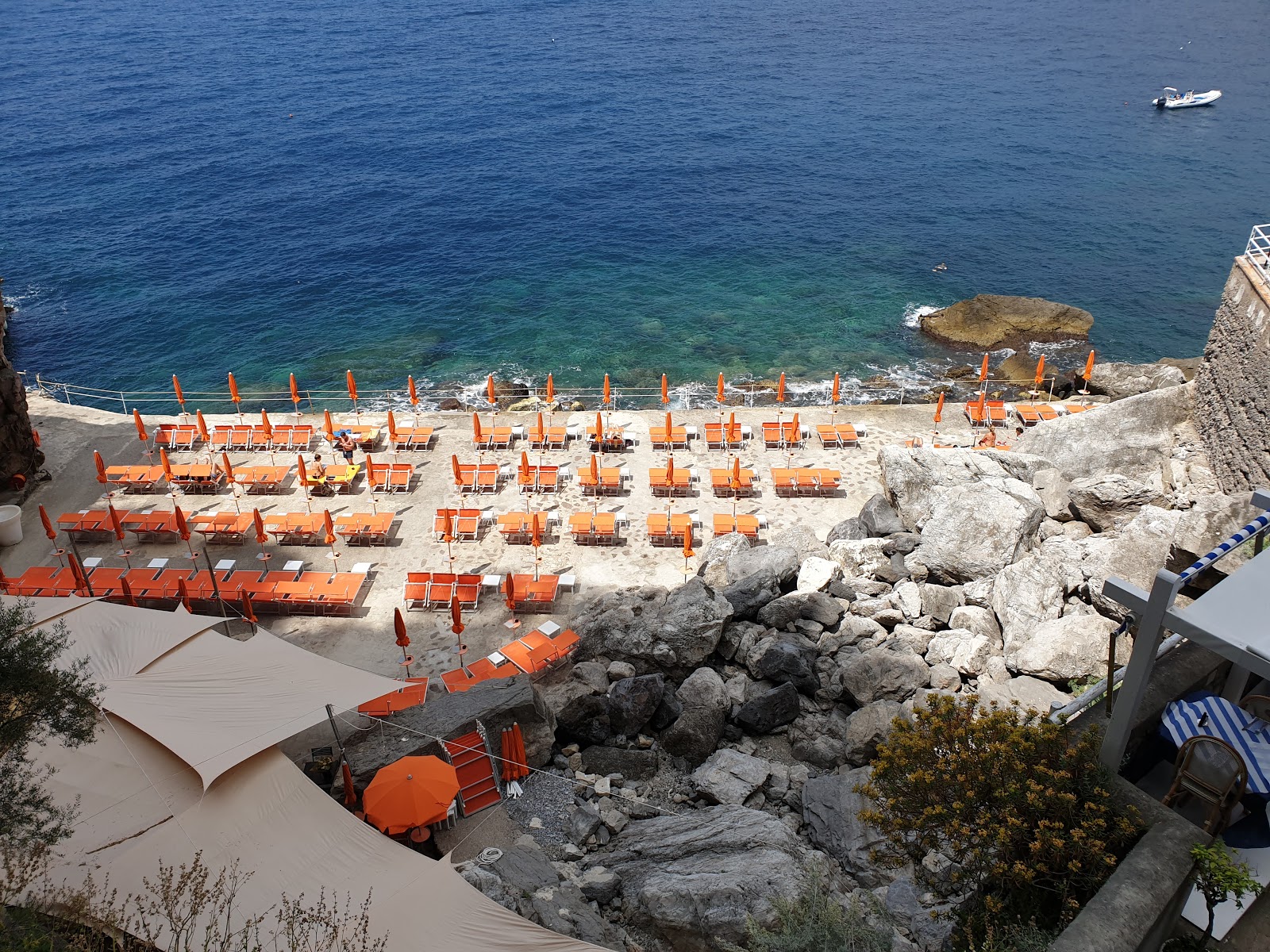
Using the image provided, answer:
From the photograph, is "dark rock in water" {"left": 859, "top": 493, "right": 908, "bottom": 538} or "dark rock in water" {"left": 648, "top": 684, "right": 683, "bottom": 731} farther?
"dark rock in water" {"left": 859, "top": 493, "right": 908, "bottom": 538}

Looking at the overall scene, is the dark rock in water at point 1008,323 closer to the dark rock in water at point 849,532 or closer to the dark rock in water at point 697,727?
the dark rock in water at point 849,532

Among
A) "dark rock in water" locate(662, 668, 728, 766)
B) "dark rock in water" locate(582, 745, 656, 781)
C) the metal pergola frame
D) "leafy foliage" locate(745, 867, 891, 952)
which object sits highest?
the metal pergola frame

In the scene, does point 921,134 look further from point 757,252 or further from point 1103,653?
point 1103,653

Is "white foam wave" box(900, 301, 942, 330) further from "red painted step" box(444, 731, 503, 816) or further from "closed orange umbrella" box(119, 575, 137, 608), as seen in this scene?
"closed orange umbrella" box(119, 575, 137, 608)

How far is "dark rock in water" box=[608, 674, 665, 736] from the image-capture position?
1430cm

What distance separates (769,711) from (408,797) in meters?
6.05

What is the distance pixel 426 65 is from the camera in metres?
82.7

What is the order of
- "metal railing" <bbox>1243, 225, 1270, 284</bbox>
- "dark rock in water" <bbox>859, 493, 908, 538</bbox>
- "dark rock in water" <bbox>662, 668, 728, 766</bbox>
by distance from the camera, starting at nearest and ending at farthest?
1. "dark rock in water" <bbox>662, 668, 728, 766</bbox>
2. "metal railing" <bbox>1243, 225, 1270, 284</bbox>
3. "dark rock in water" <bbox>859, 493, 908, 538</bbox>

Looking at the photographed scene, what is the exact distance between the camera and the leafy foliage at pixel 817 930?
783 centimetres

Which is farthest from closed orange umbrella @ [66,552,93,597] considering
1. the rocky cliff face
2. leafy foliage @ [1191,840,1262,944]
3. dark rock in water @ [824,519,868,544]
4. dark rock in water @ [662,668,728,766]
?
leafy foliage @ [1191,840,1262,944]

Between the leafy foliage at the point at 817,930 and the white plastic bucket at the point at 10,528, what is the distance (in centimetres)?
2094

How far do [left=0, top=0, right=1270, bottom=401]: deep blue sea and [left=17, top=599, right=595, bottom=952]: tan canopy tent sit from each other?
24778mm

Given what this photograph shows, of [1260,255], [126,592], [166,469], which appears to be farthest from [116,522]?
[1260,255]

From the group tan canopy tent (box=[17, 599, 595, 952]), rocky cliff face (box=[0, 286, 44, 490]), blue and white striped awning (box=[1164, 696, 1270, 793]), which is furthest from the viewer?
rocky cliff face (box=[0, 286, 44, 490])
